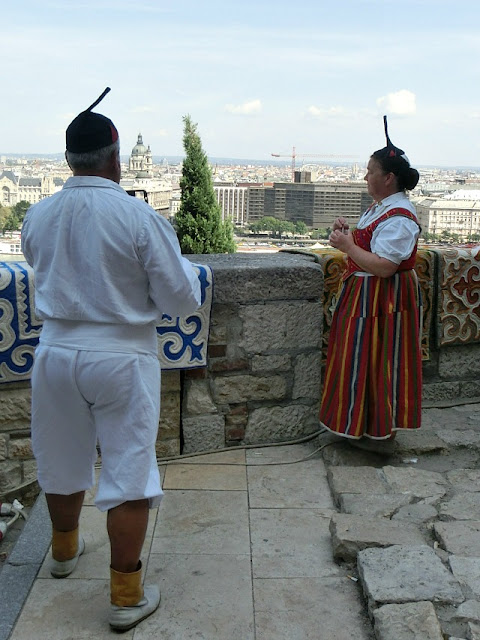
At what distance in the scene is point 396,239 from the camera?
3.28m

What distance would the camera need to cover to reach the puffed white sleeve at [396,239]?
10.8 ft

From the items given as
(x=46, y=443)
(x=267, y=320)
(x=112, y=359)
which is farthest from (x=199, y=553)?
(x=267, y=320)

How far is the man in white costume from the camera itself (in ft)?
6.95

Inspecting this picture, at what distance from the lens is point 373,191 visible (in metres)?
3.43

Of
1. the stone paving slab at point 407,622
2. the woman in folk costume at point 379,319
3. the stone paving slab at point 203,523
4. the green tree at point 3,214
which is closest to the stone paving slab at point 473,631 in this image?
the stone paving slab at point 407,622

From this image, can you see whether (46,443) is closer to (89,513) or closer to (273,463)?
(89,513)

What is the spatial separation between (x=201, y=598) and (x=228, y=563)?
0.26m

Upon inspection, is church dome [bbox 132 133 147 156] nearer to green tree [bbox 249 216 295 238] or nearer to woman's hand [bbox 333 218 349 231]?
green tree [bbox 249 216 295 238]

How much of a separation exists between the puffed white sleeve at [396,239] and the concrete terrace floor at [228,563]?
1027 mm

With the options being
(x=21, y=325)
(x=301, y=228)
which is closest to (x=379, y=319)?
(x=21, y=325)

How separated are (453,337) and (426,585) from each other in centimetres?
230

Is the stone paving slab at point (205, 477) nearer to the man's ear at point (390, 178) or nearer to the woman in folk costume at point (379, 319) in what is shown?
the woman in folk costume at point (379, 319)

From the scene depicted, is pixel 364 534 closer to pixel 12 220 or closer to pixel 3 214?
pixel 12 220

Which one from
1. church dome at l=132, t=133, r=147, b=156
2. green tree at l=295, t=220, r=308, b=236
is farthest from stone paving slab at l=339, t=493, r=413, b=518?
church dome at l=132, t=133, r=147, b=156
